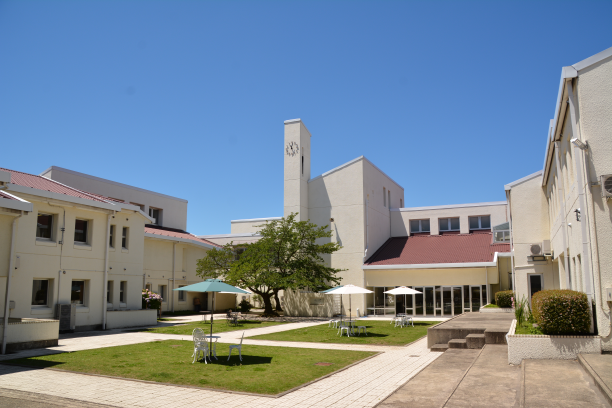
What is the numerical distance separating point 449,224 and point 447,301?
985cm

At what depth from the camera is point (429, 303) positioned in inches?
1331

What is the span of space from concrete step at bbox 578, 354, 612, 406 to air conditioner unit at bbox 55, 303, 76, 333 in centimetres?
1940

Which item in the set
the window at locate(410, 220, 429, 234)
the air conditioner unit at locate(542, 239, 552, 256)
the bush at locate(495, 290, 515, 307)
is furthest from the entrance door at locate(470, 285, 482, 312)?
the window at locate(410, 220, 429, 234)

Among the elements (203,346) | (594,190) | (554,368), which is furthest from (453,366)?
(203,346)

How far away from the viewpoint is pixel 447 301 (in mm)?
33344

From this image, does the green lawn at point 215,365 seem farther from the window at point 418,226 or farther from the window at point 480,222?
the window at point 480,222

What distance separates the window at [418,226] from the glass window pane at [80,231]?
28.6 metres

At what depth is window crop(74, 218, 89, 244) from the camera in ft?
71.6

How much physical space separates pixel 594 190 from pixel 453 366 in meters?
5.37

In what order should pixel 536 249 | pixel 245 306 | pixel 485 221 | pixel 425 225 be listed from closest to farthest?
pixel 536 249 < pixel 245 306 < pixel 485 221 < pixel 425 225

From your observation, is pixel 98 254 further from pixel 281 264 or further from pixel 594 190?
pixel 594 190

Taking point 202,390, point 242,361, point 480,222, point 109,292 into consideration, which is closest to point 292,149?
point 480,222

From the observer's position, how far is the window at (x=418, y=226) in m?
42.1

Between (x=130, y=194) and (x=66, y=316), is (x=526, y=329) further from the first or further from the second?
(x=130, y=194)
